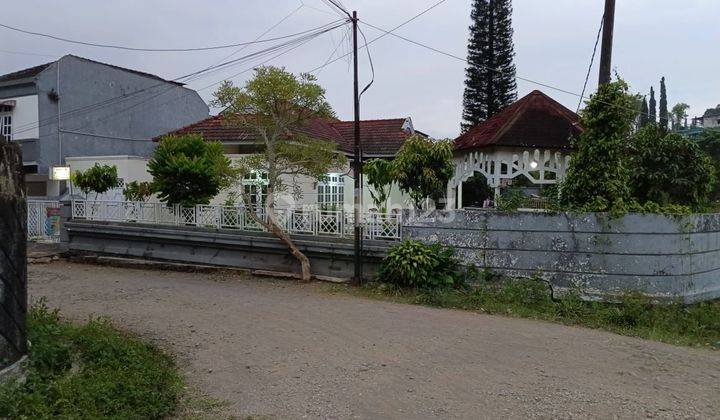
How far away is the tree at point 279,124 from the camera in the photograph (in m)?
9.23

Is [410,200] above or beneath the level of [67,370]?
above

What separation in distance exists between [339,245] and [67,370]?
5560 mm

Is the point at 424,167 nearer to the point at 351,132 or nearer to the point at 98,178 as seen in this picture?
the point at 98,178

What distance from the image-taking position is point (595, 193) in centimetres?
823

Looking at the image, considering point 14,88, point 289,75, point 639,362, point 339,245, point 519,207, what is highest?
point 14,88

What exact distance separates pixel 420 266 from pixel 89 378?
5360 millimetres

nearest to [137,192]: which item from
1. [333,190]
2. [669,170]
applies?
[333,190]

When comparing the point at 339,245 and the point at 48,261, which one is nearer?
the point at 339,245

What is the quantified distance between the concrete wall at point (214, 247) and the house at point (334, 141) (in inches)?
45.7

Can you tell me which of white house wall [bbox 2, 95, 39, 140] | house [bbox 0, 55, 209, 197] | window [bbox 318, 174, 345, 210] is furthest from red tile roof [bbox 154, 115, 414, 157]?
white house wall [bbox 2, 95, 39, 140]

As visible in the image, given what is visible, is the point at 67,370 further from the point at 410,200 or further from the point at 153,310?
the point at 410,200

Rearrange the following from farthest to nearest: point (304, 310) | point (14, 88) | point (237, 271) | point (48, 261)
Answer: point (14, 88) → point (48, 261) → point (237, 271) → point (304, 310)

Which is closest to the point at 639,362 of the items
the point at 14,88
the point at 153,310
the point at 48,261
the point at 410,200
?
the point at 410,200

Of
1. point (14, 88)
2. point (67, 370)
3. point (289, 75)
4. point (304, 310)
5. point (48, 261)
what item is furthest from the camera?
point (14, 88)
